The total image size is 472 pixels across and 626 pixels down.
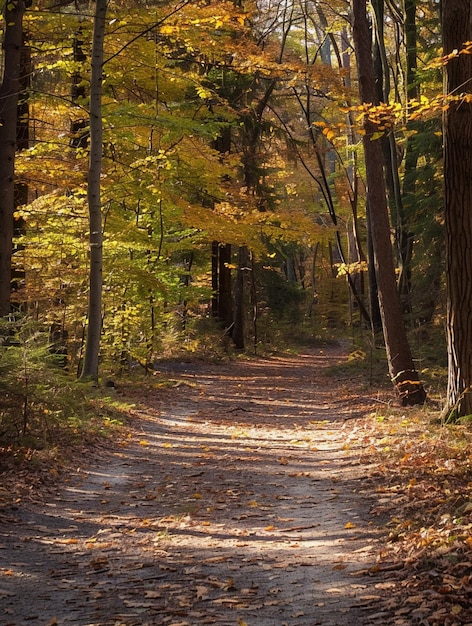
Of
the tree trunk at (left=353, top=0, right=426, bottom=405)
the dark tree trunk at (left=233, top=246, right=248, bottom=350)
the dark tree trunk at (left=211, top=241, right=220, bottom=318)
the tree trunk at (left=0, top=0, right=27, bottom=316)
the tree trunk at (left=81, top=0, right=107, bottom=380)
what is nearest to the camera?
the tree trunk at (left=0, top=0, right=27, bottom=316)

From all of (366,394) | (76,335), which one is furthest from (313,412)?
(76,335)

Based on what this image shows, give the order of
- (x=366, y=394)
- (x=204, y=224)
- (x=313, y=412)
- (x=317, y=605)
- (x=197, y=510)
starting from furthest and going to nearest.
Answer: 1. (x=204, y=224)
2. (x=366, y=394)
3. (x=313, y=412)
4. (x=197, y=510)
5. (x=317, y=605)

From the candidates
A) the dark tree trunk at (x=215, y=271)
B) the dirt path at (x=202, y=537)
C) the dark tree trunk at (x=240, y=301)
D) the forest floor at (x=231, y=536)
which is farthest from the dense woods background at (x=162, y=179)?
the dark tree trunk at (x=215, y=271)

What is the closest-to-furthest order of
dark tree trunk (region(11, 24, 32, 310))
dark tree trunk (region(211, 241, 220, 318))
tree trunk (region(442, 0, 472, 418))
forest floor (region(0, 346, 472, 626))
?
forest floor (region(0, 346, 472, 626)) → tree trunk (region(442, 0, 472, 418)) → dark tree trunk (region(11, 24, 32, 310)) → dark tree trunk (region(211, 241, 220, 318))

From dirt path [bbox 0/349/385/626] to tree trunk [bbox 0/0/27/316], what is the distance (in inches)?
137

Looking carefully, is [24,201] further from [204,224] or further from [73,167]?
[204,224]

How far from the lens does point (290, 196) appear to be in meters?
38.8

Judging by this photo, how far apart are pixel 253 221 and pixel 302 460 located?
39.6ft

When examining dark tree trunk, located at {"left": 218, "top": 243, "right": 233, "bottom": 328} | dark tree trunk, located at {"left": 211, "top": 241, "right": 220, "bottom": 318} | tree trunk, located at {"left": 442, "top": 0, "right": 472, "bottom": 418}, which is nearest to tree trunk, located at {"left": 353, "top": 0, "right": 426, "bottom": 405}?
tree trunk, located at {"left": 442, "top": 0, "right": 472, "bottom": 418}

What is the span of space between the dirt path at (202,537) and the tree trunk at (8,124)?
3.47 metres

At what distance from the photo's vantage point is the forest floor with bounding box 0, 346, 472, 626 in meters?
4.26

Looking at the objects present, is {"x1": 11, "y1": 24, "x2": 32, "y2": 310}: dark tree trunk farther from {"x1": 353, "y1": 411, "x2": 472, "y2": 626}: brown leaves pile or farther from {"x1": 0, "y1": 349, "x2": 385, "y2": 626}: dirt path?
{"x1": 353, "y1": 411, "x2": 472, "y2": 626}: brown leaves pile

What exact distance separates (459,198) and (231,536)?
16.3ft

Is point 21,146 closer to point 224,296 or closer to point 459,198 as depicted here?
point 459,198
